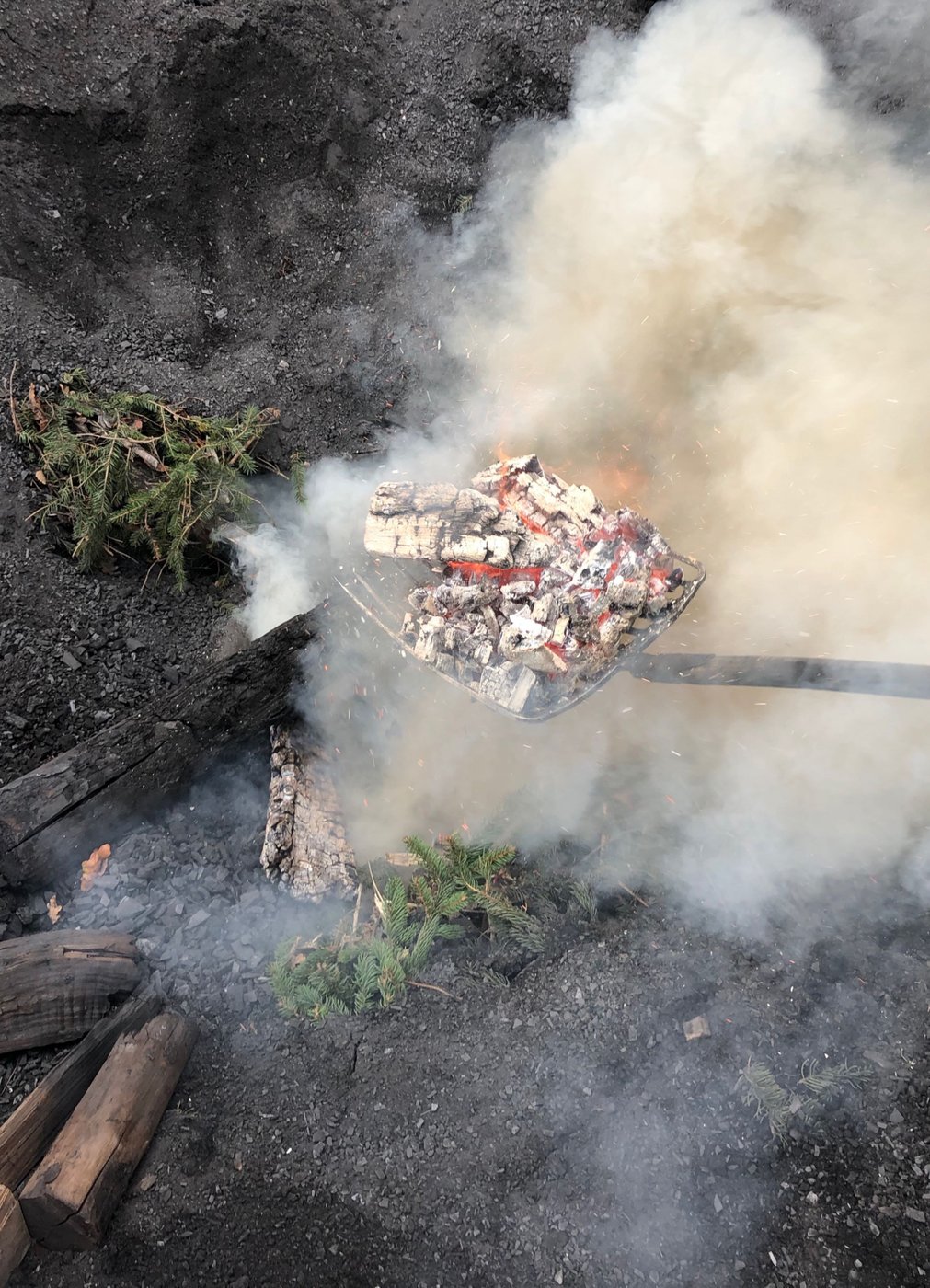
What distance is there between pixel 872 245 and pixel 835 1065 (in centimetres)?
499

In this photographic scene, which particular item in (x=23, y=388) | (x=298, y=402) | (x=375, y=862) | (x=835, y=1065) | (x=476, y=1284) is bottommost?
(x=476, y=1284)

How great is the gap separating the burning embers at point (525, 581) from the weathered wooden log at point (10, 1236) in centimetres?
312

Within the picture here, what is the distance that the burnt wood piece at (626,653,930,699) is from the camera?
12.0ft

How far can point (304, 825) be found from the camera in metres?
4.40

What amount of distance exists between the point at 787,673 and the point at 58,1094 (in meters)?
4.19

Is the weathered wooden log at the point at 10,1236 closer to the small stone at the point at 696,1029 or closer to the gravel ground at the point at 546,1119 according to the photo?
the gravel ground at the point at 546,1119

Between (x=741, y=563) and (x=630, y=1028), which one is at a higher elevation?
(x=741, y=563)

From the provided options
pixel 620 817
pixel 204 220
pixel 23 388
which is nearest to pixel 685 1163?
pixel 620 817

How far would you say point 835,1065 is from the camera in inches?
132

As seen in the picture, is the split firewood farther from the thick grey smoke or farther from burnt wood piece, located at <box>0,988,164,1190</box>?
burnt wood piece, located at <box>0,988,164,1190</box>

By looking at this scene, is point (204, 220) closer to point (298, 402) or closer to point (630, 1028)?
point (298, 402)

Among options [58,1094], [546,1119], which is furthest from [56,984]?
[546,1119]

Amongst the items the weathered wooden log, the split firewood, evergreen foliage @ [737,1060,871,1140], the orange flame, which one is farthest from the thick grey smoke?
the weathered wooden log

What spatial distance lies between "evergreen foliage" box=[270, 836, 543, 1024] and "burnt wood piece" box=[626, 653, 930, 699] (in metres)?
1.42
